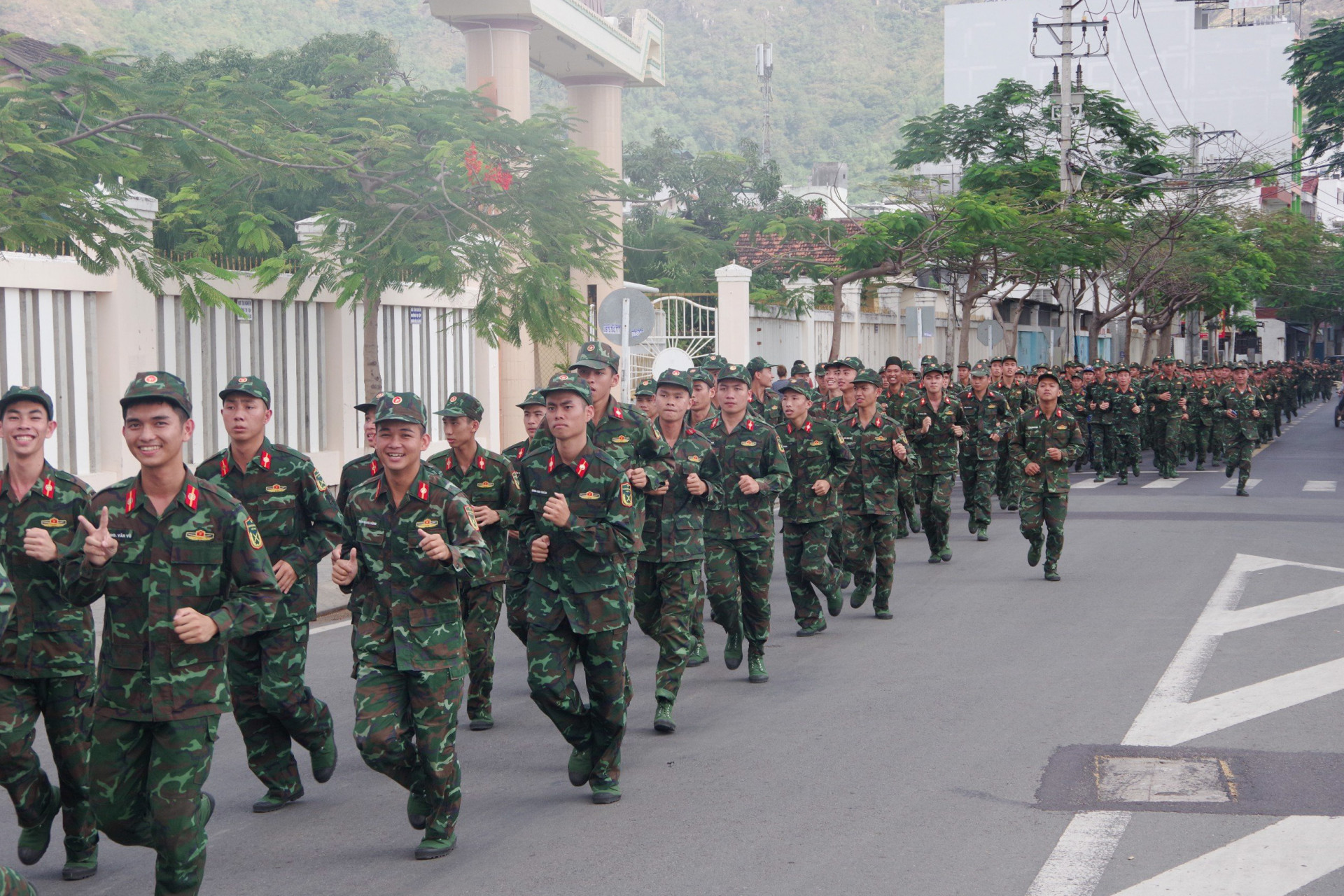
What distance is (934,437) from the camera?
14.2m

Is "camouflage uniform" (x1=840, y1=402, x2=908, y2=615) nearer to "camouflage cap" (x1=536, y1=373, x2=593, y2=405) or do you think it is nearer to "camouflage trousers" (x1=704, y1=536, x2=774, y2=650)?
"camouflage trousers" (x1=704, y1=536, x2=774, y2=650)

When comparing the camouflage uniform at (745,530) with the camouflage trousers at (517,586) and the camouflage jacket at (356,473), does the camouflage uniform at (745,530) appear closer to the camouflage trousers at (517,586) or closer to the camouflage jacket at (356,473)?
the camouflage trousers at (517,586)

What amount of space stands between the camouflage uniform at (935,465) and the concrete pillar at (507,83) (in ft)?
34.8

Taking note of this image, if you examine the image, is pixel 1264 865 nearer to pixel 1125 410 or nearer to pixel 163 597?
pixel 163 597

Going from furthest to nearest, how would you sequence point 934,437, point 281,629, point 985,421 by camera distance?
1. point 985,421
2. point 934,437
3. point 281,629

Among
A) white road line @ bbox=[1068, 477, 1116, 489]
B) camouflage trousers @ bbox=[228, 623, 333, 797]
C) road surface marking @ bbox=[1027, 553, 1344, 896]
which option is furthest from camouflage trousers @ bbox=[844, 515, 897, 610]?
white road line @ bbox=[1068, 477, 1116, 489]

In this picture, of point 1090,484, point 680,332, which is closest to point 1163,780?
point 1090,484

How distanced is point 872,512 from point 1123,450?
46.1 ft

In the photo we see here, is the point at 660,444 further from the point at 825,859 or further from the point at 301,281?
the point at 301,281

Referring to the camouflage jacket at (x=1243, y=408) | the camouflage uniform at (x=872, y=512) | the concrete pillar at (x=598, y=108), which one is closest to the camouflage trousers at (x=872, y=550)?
the camouflage uniform at (x=872, y=512)

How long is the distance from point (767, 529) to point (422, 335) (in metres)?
13.3

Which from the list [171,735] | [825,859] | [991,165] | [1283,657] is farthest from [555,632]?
[991,165]

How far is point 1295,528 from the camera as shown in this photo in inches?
666

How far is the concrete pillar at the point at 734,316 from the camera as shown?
2567cm
